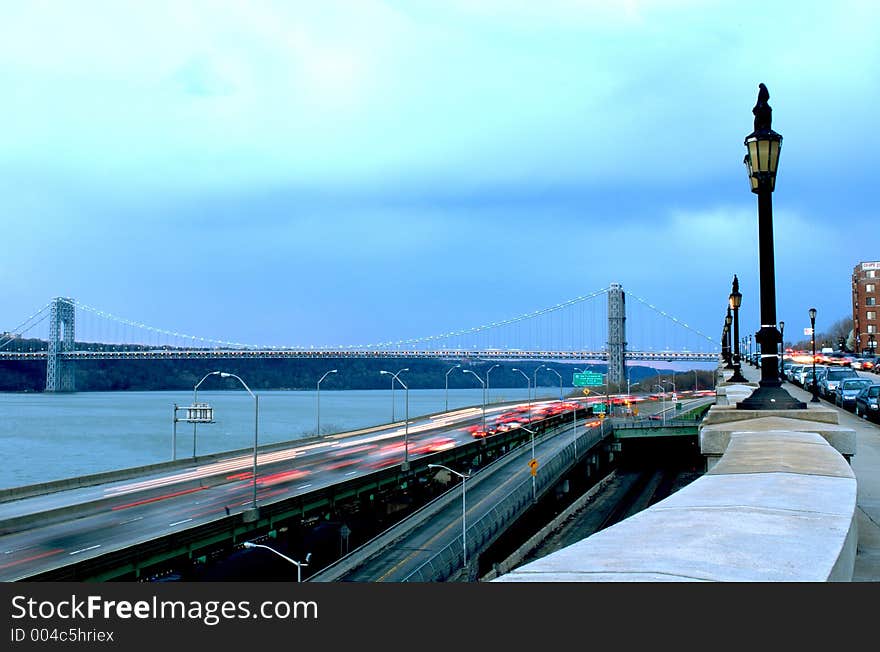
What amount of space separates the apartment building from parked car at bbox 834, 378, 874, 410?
106713 mm

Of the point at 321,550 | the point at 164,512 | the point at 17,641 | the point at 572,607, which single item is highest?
the point at 572,607

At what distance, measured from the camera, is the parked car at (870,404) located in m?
26.7

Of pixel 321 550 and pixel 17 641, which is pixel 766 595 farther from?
pixel 321 550

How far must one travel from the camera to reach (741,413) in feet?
37.5

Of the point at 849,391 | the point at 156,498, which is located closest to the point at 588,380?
the point at 849,391

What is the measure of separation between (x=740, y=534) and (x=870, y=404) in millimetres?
26764

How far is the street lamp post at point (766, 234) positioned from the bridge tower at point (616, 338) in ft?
532

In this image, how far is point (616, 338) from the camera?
609 feet

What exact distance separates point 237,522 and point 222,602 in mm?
33103

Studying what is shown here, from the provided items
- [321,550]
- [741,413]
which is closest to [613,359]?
[321,550]

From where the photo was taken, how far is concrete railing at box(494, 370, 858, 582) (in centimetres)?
380

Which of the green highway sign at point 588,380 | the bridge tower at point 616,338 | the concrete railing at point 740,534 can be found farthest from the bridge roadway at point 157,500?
the bridge tower at point 616,338

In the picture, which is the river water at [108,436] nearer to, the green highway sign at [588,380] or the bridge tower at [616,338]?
the green highway sign at [588,380]

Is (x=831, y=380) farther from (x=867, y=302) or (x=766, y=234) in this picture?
(x=867, y=302)
